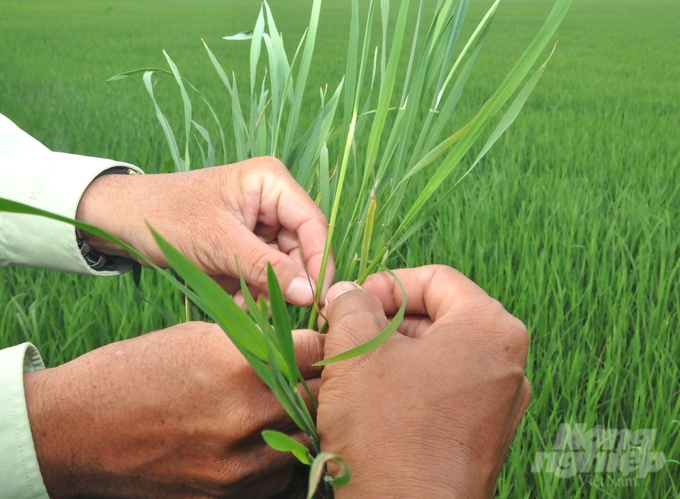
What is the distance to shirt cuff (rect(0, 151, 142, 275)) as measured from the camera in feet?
3.33

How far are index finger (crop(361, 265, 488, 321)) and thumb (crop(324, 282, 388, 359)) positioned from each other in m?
0.09

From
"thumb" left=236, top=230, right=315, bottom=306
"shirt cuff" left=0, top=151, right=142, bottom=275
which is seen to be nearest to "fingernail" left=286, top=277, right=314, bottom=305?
"thumb" left=236, top=230, right=315, bottom=306

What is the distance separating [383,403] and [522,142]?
94.8 inches

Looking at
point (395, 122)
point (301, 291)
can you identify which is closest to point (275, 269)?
point (301, 291)

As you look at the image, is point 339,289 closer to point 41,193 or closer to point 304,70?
point 304,70

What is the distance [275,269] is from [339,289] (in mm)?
105

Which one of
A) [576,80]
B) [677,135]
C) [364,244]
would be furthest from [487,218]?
[576,80]

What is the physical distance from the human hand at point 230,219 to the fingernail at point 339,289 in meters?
0.05

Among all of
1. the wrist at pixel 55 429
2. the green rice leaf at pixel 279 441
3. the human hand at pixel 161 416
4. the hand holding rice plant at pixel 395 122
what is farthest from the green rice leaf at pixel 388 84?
the wrist at pixel 55 429

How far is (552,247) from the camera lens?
1668 mm

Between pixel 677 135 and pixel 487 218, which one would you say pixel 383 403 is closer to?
pixel 487 218

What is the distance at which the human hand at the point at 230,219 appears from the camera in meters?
0.86

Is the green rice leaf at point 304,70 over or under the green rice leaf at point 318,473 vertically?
over

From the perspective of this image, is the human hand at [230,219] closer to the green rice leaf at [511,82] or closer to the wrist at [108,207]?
the wrist at [108,207]
